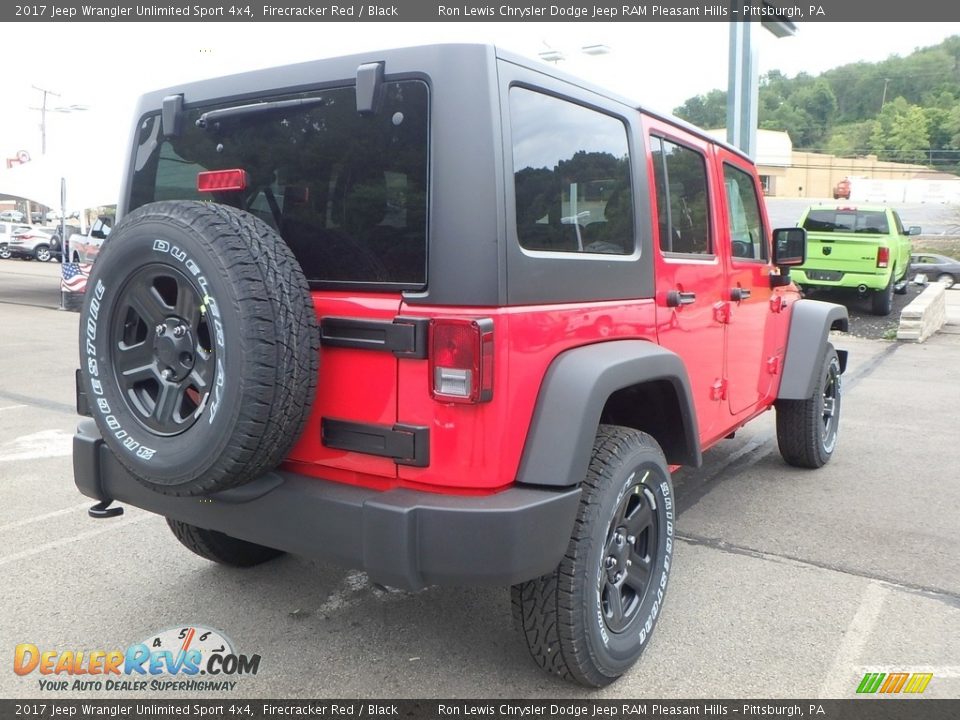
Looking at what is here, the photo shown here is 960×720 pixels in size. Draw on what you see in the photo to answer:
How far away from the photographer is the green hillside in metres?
90.1

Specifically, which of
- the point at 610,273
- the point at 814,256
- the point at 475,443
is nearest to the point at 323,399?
the point at 475,443

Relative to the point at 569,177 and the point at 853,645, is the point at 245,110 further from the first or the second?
the point at 853,645

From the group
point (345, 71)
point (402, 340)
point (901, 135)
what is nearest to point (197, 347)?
point (402, 340)

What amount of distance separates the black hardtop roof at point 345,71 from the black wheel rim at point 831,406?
2981mm

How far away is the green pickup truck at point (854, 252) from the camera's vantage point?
12.9 m

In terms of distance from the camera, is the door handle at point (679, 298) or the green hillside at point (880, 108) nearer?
the door handle at point (679, 298)

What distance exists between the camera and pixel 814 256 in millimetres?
13305

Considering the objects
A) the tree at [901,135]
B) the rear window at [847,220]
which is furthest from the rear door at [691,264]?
the tree at [901,135]

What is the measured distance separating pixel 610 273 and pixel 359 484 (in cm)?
111

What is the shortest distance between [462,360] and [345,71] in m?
0.99

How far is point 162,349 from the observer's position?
243cm

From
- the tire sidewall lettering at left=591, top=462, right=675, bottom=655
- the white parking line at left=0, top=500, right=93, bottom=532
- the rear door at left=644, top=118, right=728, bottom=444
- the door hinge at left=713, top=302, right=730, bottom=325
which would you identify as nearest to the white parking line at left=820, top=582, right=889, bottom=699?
the tire sidewall lettering at left=591, top=462, right=675, bottom=655

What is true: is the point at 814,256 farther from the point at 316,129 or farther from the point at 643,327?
the point at 316,129

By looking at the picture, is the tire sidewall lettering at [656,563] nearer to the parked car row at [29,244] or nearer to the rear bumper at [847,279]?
the rear bumper at [847,279]
